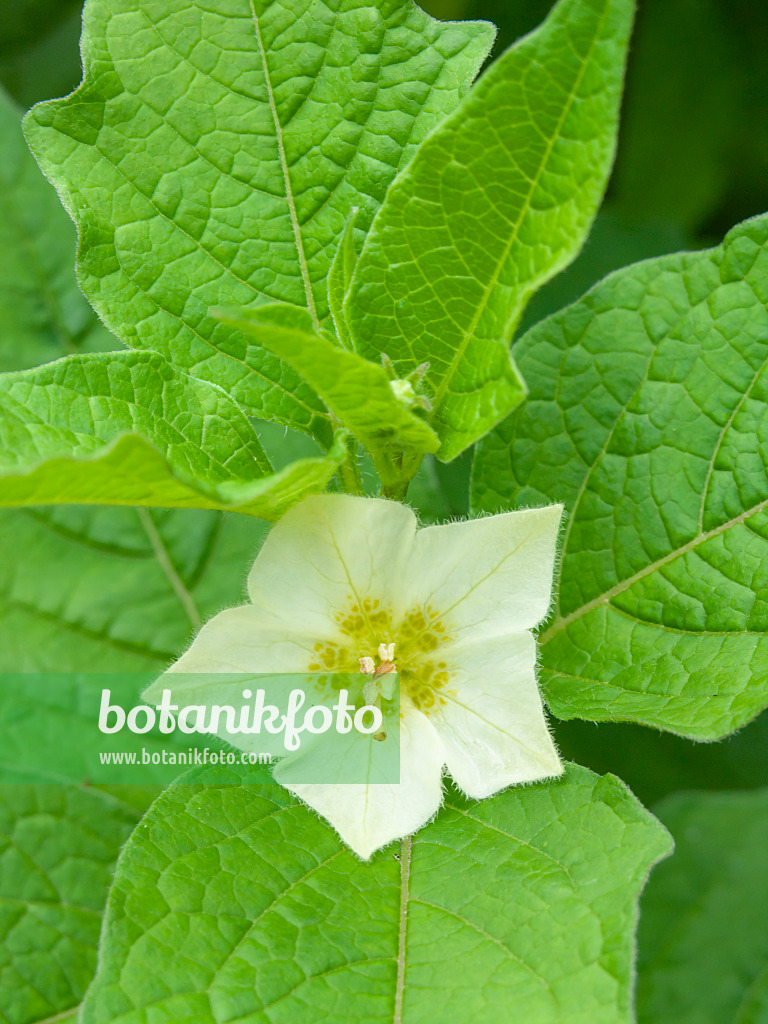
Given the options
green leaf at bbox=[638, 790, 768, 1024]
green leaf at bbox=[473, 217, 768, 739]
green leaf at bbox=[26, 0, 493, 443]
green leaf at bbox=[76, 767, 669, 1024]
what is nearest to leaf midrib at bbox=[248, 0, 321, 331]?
green leaf at bbox=[26, 0, 493, 443]

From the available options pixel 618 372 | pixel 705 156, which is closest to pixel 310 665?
pixel 618 372

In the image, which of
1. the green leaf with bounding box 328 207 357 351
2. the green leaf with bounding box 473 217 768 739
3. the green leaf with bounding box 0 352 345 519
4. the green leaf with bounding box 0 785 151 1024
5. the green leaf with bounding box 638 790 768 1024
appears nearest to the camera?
the green leaf with bounding box 0 352 345 519

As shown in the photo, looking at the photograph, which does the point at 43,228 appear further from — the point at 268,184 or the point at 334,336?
the point at 334,336

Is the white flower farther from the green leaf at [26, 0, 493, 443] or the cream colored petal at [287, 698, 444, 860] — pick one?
the green leaf at [26, 0, 493, 443]

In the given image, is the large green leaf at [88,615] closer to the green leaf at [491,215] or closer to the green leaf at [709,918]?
the green leaf at [491,215]

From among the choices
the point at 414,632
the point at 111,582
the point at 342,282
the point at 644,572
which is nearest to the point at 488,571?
the point at 414,632
